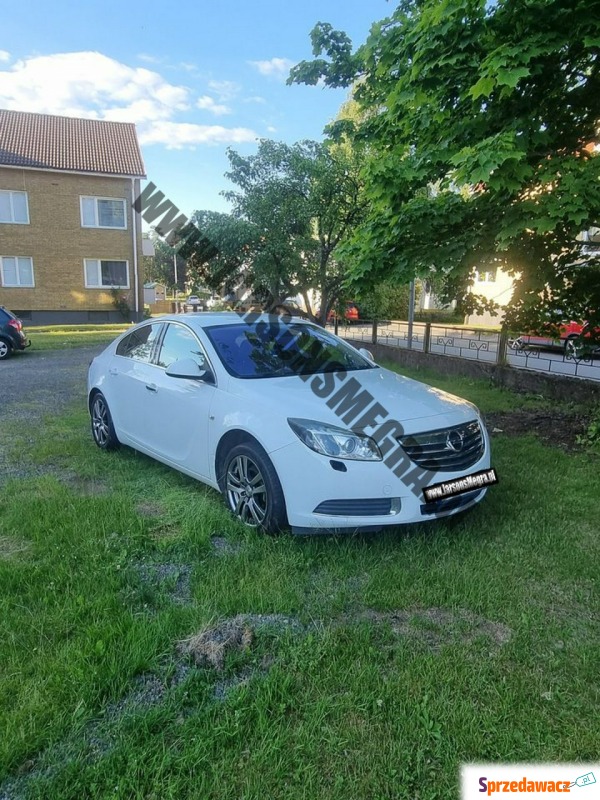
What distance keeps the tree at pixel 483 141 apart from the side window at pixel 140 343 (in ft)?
6.84

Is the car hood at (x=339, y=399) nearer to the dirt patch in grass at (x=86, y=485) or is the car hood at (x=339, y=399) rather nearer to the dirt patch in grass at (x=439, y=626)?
the dirt patch in grass at (x=439, y=626)

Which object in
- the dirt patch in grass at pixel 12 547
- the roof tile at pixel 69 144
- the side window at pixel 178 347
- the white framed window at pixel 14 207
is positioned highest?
the roof tile at pixel 69 144

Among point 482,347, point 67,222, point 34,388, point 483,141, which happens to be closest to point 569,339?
point 482,347

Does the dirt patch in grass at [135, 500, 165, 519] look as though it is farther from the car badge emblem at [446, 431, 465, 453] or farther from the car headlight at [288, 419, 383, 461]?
the car badge emblem at [446, 431, 465, 453]

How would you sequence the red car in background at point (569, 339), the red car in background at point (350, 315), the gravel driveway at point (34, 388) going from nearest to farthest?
the gravel driveway at point (34, 388) < the red car in background at point (569, 339) < the red car in background at point (350, 315)

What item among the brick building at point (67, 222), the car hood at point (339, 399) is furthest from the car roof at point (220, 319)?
the brick building at point (67, 222)

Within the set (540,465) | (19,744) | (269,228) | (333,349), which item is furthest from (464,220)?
(269,228)

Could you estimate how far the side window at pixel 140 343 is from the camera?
5.00 meters

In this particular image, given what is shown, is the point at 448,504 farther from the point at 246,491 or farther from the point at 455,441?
the point at 246,491

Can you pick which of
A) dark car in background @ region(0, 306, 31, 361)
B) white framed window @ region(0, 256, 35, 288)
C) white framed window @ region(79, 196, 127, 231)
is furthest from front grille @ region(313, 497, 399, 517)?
white framed window @ region(79, 196, 127, 231)

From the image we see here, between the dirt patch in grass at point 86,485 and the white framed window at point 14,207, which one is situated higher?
the white framed window at point 14,207

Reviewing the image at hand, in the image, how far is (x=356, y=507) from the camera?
3.23 m

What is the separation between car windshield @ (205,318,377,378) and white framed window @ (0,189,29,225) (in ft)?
77.2

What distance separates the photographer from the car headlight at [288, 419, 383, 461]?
324 cm
